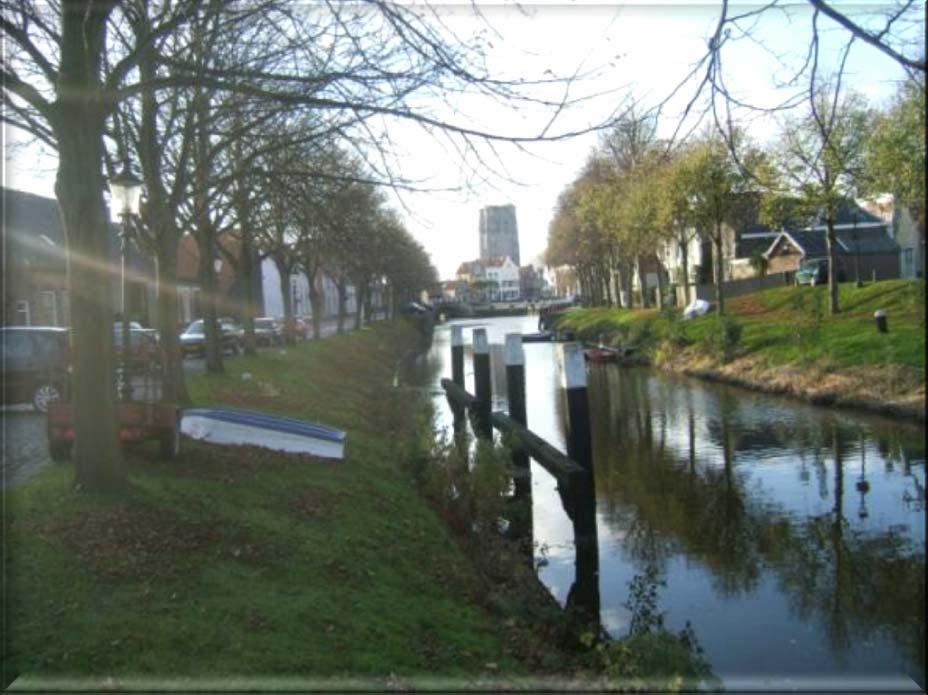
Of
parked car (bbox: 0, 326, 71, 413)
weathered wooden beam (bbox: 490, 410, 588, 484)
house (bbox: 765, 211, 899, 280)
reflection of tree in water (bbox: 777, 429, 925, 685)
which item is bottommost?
reflection of tree in water (bbox: 777, 429, 925, 685)

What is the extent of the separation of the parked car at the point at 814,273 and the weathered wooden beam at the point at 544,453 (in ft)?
94.2

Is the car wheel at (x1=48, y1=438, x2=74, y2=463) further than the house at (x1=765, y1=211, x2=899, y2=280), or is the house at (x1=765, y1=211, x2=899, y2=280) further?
the house at (x1=765, y1=211, x2=899, y2=280)

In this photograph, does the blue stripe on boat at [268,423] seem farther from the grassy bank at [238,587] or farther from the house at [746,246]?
the house at [746,246]

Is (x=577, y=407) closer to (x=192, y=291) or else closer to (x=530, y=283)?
(x=192, y=291)

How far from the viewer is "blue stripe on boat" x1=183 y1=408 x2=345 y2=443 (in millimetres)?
11688

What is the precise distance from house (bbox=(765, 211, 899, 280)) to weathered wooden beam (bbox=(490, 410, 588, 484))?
3489 cm

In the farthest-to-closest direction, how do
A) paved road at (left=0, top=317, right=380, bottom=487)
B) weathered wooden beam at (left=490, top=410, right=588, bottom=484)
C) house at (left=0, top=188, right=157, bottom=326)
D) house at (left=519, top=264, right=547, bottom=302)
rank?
house at (left=519, top=264, right=547, bottom=302)
house at (left=0, top=188, right=157, bottom=326)
weathered wooden beam at (left=490, top=410, right=588, bottom=484)
paved road at (left=0, top=317, right=380, bottom=487)

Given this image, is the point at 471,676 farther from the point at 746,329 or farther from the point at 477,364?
the point at 746,329

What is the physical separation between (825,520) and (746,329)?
19.3 meters

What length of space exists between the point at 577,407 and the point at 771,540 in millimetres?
2806

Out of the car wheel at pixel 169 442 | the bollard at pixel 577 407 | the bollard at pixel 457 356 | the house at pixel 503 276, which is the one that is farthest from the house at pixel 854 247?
the house at pixel 503 276

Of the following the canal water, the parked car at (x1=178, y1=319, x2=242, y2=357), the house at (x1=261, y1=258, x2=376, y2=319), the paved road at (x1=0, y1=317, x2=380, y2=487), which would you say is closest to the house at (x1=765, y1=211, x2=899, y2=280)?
the house at (x1=261, y1=258, x2=376, y2=319)

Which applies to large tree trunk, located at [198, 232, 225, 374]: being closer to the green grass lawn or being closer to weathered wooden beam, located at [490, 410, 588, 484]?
weathered wooden beam, located at [490, 410, 588, 484]

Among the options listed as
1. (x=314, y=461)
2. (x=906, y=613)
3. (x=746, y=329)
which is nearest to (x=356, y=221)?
(x=314, y=461)
